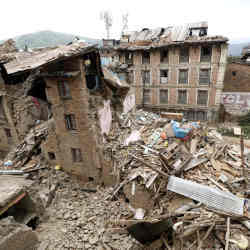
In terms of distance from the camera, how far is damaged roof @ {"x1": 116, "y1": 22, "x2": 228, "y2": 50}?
22.5 metres

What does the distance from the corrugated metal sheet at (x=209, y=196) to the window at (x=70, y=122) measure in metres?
7.61

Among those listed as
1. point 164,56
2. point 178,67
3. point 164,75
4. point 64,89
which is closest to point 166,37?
point 164,56

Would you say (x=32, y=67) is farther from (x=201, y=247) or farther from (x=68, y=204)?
(x=201, y=247)

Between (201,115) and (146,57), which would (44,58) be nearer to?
(146,57)

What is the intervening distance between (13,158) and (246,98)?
99.6 feet

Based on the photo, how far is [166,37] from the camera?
24812 mm

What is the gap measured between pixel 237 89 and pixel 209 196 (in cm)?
2434

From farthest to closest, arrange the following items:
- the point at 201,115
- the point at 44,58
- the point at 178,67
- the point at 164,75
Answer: the point at 201,115, the point at 164,75, the point at 178,67, the point at 44,58

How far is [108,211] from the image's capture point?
35.1 ft

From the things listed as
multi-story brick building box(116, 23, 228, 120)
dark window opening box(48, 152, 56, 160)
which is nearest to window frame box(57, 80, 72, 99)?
dark window opening box(48, 152, 56, 160)

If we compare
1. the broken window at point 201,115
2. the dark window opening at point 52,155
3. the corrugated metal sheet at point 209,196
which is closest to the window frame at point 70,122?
the dark window opening at point 52,155

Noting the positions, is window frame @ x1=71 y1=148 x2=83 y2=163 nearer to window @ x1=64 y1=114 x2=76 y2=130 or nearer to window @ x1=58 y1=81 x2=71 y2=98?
window @ x1=64 y1=114 x2=76 y2=130

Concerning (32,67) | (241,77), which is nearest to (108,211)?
(32,67)

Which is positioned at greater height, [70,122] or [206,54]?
[206,54]
